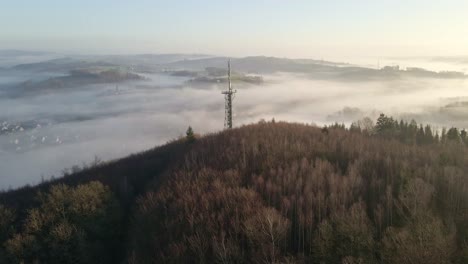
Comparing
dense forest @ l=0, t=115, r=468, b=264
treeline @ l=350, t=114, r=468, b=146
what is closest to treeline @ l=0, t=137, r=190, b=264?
dense forest @ l=0, t=115, r=468, b=264

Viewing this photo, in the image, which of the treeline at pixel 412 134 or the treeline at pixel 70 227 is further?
the treeline at pixel 412 134

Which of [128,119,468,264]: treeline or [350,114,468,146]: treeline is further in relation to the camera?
[350,114,468,146]: treeline

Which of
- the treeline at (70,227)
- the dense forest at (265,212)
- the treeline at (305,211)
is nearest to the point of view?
the treeline at (305,211)

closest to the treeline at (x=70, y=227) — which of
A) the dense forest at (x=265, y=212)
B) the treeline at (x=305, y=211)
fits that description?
the dense forest at (x=265, y=212)

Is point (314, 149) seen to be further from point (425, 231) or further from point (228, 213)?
point (425, 231)

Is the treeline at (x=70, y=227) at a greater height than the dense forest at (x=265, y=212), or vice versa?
the dense forest at (x=265, y=212)

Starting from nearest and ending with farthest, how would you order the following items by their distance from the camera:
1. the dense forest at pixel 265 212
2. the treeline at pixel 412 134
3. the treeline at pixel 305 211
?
the treeline at pixel 305 211
the dense forest at pixel 265 212
the treeline at pixel 412 134

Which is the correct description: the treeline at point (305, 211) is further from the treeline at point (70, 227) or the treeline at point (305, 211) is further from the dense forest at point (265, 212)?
the treeline at point (70, 227)

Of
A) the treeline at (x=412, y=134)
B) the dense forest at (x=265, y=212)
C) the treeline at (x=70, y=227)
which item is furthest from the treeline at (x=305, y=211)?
the treeline at (x=412, y=134)

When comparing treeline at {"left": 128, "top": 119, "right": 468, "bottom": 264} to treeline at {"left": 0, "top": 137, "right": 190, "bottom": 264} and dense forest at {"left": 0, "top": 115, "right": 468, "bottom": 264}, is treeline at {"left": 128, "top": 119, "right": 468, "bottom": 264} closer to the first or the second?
dense forest at {"left": 0, "top": 115, "right": 468, "bottom": 264}

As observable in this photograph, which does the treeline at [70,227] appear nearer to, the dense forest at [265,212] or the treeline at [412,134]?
the dense forest at [265,212]
